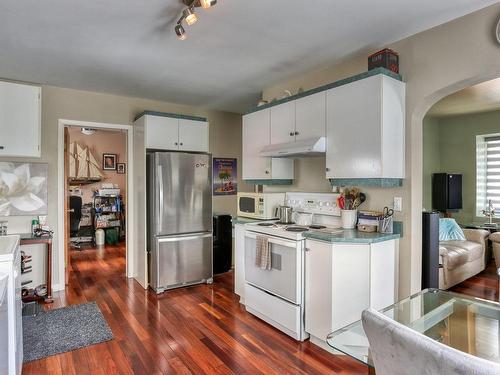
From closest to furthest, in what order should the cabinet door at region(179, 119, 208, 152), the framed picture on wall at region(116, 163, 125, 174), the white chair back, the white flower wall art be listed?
the white chair back, the white flower wall art, the cabinet door at region(179, 119, 208, 152), the framed picture on wall at region(116, 163, 125, 174)

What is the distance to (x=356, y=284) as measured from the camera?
2389mm

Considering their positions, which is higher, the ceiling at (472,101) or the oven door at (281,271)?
the ceiling at (472,101)

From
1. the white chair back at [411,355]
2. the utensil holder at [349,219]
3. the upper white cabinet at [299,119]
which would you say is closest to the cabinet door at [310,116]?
the upper white cabinet at [299,119]

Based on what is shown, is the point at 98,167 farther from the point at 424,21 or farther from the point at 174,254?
the point at 424,21

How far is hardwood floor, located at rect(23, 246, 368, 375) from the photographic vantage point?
7.34 feet

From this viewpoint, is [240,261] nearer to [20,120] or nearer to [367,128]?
[367,128]

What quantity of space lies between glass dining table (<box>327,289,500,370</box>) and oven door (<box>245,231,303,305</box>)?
1030 millimetres

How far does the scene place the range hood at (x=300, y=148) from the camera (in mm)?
2719

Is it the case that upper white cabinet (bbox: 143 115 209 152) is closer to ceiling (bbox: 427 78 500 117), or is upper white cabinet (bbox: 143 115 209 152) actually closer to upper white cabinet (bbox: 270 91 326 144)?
upper white cabinet (bbox: 270 91 326 144)

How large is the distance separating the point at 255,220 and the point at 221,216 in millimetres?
1372

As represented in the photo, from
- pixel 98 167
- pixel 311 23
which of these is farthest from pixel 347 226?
pixel 98 167

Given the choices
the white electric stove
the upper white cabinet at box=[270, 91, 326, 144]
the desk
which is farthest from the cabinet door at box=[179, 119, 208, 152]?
the desk

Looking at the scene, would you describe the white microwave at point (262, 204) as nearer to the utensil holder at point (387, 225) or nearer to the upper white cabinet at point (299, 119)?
the upper white cabinet at point (299, 119)

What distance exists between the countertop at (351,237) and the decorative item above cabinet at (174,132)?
2.33 m
